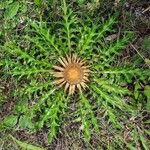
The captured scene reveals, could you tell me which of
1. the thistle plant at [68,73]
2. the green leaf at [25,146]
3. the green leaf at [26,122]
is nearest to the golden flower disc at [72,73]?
the thistle plant at [68,73]

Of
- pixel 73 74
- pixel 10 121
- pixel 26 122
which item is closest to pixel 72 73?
pixel 73 74

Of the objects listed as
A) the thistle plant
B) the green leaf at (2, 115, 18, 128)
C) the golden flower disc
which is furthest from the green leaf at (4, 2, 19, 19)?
the green leaf at (2, 115, 18, 128)

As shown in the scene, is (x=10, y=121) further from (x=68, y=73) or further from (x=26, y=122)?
(x=68, y=73)

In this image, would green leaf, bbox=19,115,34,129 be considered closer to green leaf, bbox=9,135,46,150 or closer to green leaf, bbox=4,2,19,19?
green leaf, bbox=9,135,46,150

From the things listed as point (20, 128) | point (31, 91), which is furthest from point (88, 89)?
point (20, 128)

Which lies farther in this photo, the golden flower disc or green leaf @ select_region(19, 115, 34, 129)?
green leaf @ select_region(19, 115, 34, 129)

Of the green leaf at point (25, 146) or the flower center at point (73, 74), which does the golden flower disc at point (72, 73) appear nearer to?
the flower center at point (73, 74)

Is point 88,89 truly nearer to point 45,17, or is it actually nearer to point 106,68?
point 106,68

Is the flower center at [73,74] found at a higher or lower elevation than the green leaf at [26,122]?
higher

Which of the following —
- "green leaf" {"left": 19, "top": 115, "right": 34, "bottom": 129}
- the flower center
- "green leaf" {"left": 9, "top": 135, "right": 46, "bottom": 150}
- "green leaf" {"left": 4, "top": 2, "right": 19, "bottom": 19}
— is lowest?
"green leaf" {"left": 9, "top": 135, "right": 46, "bottom": 150}
